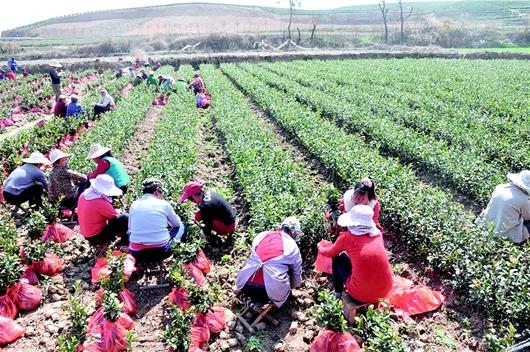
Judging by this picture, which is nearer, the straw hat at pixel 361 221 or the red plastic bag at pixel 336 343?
the red plastic bag at pixel 336 343

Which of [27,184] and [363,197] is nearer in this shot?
[363,197]

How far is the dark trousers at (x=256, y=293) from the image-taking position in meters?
5.49

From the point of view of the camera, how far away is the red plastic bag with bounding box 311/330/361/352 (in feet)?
14.5

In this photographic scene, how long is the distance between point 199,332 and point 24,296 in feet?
8.69

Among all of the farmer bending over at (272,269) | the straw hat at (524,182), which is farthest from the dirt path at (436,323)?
the straw hat at (524,182)

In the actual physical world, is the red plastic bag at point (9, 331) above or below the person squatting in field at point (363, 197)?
below

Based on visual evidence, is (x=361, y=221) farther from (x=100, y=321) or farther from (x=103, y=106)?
(x=103, y=106)

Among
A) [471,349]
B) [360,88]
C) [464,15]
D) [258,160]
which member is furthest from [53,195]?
[464,15]

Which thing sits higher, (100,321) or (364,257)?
(364,257)

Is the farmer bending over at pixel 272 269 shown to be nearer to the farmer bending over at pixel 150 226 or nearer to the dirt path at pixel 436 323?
the dirt path at pixel 436 323

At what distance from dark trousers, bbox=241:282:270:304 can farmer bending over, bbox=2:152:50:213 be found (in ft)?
17.9

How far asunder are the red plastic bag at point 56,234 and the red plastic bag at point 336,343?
5214mm

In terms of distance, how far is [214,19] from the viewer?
101000mm

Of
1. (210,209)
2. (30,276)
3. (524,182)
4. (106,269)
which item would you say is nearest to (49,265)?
Result: (30,276)
